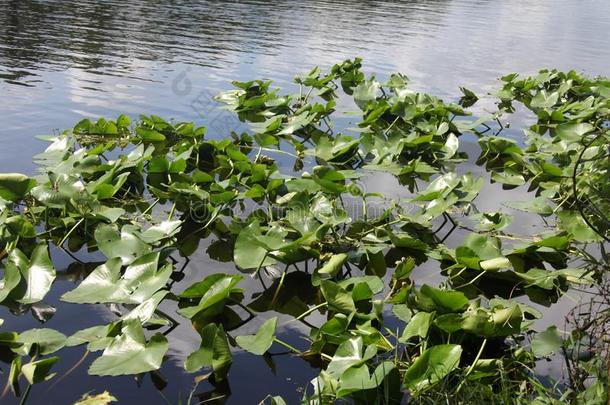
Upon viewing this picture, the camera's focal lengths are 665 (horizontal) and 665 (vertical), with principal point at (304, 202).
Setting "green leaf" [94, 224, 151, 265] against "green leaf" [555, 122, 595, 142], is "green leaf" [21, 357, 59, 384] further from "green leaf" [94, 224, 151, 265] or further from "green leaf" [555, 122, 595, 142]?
"green leaf" [555, 122, 595, 142]

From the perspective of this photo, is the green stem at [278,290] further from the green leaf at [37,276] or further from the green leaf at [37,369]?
the green leaf at [37,369]

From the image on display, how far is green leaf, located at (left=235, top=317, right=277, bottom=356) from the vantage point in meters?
2.52

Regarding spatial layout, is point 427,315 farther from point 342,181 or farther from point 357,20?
point 357,20

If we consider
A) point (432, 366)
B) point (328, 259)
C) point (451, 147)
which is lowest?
point (451, 147)

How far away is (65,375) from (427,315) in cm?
138

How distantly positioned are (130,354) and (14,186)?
1.58 m

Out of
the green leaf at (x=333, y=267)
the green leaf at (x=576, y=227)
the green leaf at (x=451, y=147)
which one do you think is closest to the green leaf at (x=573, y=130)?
the green leaf at (x=451, y=147)

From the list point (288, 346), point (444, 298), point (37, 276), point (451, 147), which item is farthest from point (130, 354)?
point (451, 147)

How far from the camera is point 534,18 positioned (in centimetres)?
2128

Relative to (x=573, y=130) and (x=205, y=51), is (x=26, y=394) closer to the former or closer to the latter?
(x=573, y=130)

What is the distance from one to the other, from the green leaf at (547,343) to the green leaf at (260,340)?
1003mm

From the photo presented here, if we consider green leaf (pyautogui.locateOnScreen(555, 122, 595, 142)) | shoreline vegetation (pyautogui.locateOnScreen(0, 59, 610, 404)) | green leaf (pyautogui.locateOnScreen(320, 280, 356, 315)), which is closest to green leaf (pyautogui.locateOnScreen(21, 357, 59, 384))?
shoreline vegetation (pyautogui.locateOnScreen(0, 59, 610, 404))

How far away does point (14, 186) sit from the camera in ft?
11.6

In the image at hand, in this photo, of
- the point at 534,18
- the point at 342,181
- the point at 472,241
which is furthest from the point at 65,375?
the point at 534,18
